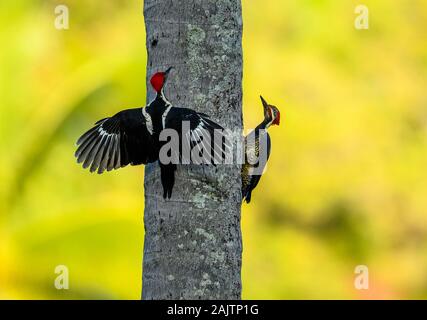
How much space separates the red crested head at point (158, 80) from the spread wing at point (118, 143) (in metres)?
0.28

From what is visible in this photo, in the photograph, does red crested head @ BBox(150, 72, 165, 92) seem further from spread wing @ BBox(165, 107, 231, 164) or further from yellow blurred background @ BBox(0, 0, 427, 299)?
yellow blurred background @ BBox(0, 0, 427, 299)

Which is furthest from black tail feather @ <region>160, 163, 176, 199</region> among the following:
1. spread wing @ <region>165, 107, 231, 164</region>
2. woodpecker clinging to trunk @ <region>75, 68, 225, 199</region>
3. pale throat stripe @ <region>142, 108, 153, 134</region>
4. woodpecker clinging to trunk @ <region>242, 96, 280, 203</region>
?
woodpecker clinging to trunk @ <region>242, 96, 280, 203</region>

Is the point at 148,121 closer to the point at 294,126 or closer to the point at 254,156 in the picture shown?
the point at 254,156

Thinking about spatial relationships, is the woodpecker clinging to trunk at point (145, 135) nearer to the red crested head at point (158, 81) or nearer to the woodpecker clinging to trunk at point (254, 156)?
the red crested head at point (158, 81)

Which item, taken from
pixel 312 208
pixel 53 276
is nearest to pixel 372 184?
pixel 312 208

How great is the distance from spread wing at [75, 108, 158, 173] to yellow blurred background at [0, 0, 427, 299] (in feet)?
16.3

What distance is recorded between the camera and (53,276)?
8.95m

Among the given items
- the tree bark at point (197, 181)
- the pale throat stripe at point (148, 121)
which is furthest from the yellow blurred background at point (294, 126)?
the tree bark at point (197, 181)

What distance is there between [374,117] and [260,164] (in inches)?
346

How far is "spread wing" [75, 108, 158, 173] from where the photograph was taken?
4.18 m

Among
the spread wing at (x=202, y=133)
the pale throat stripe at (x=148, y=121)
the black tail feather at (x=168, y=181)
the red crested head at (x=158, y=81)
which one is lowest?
the black tail feather at (x=168, y=181)

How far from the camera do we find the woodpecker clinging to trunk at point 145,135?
153 inches

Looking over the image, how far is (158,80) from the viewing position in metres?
3.90

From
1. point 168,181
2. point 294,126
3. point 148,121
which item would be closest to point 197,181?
point 168,181
